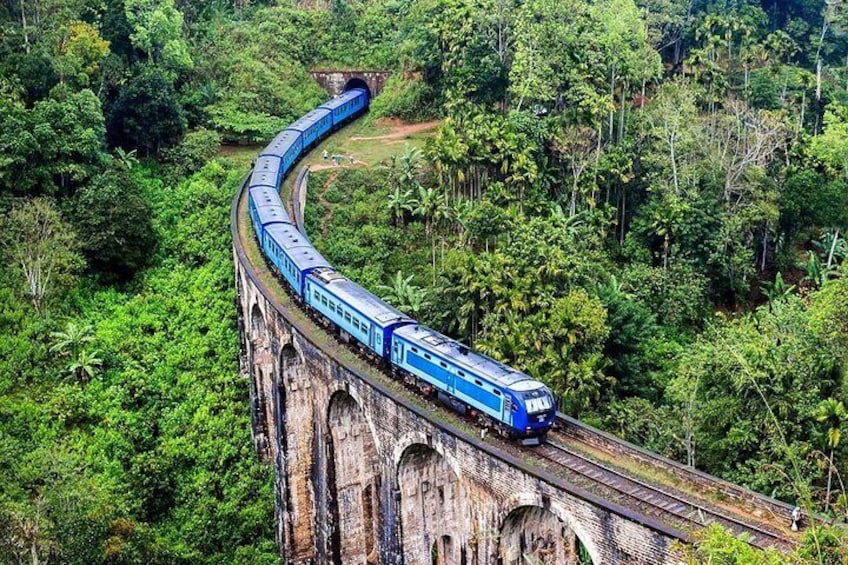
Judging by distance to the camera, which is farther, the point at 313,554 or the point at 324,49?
the point at 324,49

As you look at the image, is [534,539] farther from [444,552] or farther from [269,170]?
[269,170]

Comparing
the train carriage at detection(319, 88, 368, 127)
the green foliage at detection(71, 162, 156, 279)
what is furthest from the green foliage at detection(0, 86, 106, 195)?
the train carriage at detection(319, 88, 368, 127)

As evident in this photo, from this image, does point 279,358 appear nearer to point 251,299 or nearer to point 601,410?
point 251,299

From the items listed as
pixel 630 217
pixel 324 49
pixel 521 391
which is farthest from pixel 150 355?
pixel 324 49

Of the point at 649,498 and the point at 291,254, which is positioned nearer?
the point at 649,498

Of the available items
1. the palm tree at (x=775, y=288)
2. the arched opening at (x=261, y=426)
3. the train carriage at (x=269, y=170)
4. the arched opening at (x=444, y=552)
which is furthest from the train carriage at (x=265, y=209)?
the palm tree at (x=775, y=288)

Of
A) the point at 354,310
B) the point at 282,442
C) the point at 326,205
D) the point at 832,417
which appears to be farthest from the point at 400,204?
the point at 832,417

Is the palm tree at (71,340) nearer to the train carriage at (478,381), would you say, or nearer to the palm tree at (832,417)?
the train carriage at (478,381)
